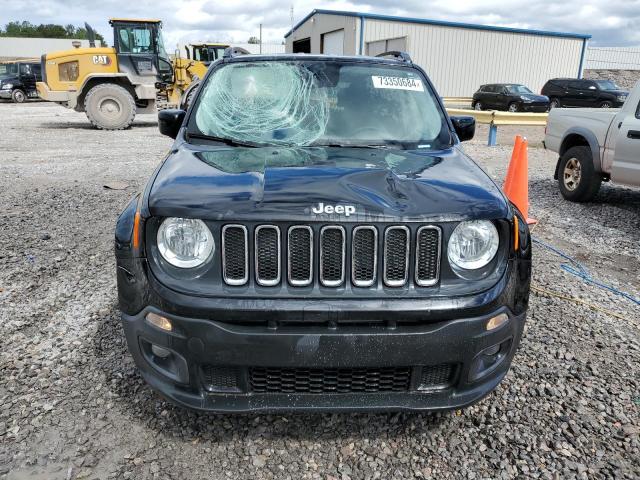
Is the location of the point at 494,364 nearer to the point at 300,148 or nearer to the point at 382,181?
the point at 382,181

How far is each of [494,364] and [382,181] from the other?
0.95m

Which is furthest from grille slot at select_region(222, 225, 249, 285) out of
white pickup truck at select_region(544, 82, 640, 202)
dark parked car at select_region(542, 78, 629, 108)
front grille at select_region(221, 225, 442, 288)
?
dark parked car at select_region(542, 78, 629, 108)

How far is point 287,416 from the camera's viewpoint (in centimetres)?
266

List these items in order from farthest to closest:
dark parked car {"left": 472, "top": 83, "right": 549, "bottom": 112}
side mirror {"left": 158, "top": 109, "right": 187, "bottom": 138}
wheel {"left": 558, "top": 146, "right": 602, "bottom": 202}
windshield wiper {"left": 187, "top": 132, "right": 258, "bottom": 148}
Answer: dark parked car {"left": 472, "top": 83, "right": 549, "bottom": 112} < wheel {"left": 558, "top": 146, "right": 602, "bottom": 202} < side mirror {"left": 158, "top": 109, "right": 187, "bottom": 138} < windshield wiper {"left": 187, "top": 132, "right": 258, "bottom": 148}

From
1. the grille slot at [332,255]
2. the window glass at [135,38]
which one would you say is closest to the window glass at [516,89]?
the window glass at [135,38]

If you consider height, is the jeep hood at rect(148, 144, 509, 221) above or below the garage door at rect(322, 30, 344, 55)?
below

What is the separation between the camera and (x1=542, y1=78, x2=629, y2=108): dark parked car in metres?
23.4

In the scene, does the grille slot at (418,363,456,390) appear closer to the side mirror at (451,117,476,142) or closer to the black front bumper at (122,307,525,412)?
the black front bumper at (122,307,525,412)

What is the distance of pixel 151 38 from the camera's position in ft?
50.0

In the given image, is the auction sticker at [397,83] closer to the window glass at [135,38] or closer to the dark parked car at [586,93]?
the window glass at [135,38]

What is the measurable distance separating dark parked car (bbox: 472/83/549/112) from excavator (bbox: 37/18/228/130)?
49.9ft

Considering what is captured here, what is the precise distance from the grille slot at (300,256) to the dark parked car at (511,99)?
23.8 metres

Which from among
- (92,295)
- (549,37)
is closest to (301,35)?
(549,37)

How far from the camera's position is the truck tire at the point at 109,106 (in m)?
14.3
